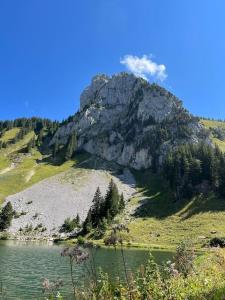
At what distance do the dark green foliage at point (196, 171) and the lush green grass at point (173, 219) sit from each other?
544 cm

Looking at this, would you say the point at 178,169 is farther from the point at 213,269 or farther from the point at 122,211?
the point at 213,269

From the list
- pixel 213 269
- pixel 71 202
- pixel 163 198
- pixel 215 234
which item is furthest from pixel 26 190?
pixel 213 269

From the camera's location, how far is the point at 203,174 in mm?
169875

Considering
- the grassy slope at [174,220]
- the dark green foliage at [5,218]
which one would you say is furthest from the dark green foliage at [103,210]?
the dark green foliage at [5,218]

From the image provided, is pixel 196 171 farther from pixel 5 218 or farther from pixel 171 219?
pixel 5 218

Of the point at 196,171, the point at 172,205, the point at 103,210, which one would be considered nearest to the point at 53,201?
the point at 103,210

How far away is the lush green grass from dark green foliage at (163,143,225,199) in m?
5.44

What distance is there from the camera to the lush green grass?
123125 millimetres

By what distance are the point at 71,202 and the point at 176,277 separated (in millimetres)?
157364

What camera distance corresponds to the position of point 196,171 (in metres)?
170

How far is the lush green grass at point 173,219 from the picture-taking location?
404 ft

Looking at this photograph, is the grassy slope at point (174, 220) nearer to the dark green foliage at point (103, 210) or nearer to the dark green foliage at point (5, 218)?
the dark green foliage at point (103, 210)

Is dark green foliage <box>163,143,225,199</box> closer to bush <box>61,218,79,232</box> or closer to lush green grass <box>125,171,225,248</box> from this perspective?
lush green grass <box>125,171,225,248</box>

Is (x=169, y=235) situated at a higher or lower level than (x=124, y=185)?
lower
